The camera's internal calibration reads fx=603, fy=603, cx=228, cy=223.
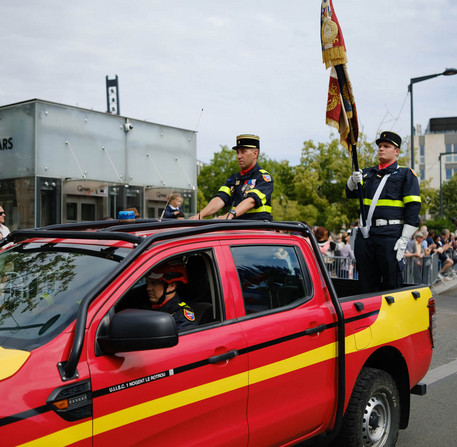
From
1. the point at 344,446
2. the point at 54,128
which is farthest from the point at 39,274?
the point at 54,128

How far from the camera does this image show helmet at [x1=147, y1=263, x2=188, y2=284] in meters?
3.13

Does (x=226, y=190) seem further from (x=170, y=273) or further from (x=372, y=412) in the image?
(x=170, y=273)

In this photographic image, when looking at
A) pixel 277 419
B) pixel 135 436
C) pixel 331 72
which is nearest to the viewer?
pixel 135 436

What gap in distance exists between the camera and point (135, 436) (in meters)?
2.54

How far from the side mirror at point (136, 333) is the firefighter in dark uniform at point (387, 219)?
3.62 metres

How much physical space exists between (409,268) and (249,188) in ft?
29.9

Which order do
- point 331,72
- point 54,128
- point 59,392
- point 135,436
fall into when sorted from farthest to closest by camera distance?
point 54,128
point 331,72
point 135,436
point 59,392

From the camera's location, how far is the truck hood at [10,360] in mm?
2261

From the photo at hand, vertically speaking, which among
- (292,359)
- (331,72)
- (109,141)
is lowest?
(292,359)

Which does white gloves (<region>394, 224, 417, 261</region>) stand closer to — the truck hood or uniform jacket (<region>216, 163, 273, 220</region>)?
uniform jacket (<region>216, 163, 273, 220</region>)

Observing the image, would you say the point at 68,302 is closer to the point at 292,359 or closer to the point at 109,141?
the point at 292,359

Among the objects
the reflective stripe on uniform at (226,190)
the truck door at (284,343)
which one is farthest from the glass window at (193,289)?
the reflective stripe on uniform at (226,190)

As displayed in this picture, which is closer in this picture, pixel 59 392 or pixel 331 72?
pixel 59 392

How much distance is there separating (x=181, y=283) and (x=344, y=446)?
1.57 meters
